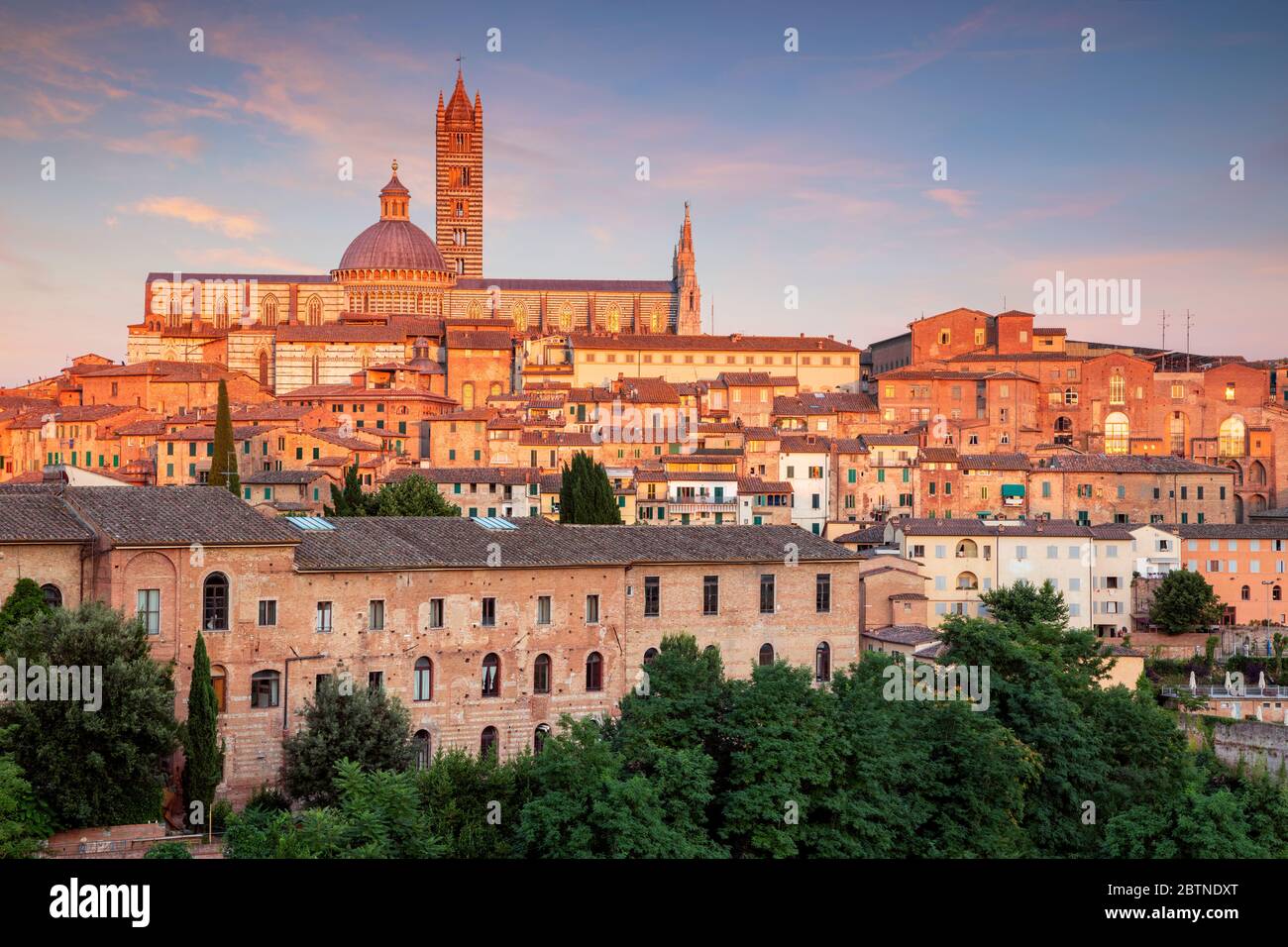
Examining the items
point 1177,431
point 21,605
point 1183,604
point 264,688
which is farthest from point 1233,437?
point 21,605

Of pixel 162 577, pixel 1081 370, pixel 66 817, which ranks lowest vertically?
pixel 66 817

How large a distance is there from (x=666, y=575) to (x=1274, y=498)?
44.9 meters

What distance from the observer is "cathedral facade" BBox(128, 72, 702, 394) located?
246 ft

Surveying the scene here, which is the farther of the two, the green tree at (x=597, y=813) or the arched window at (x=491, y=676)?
the arched window at (x=491, y=676)

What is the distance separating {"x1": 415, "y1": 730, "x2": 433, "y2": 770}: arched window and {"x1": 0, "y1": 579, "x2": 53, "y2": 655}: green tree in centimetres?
575

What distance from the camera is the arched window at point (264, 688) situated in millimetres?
19750

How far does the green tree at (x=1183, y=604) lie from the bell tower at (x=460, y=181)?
60.3 m

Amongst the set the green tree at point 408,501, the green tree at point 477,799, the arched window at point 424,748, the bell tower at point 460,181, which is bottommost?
the arched window at point 424,748

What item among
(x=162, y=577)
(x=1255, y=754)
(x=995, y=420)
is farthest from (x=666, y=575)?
(x=995, y=420)

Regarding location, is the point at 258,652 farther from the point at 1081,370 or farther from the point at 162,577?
the point at 1081,370

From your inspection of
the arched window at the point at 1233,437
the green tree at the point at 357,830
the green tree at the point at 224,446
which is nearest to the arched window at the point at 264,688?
the green tree at the point at 357,830

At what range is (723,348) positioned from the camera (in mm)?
67750
